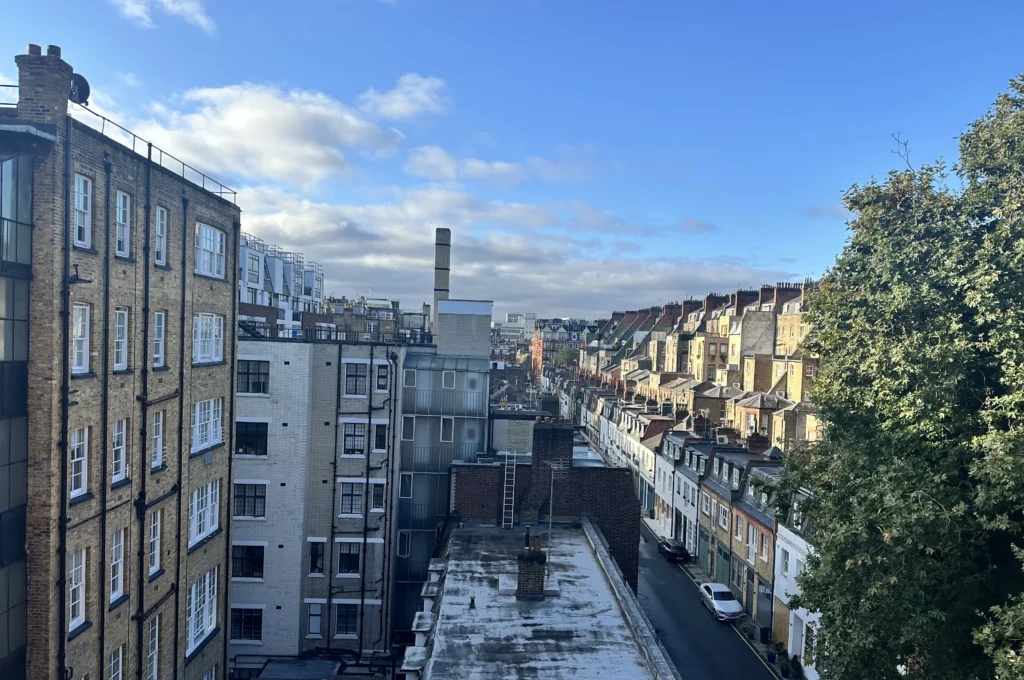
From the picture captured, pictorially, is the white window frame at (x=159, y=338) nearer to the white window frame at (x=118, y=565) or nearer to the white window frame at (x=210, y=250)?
the white window frame at (x=210, y=250)

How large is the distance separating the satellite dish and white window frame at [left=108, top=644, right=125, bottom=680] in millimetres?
12913

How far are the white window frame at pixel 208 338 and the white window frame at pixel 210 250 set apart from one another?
4.60 feet

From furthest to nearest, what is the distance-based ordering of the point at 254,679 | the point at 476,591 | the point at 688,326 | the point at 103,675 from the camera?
the point at 688,326 < the point at 254,679 < the point at 476,591 < the point at 103,675

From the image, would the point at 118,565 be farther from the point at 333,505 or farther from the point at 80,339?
the point at 333,505

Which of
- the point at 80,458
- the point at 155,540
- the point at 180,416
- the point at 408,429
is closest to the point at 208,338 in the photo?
the point at 180,416

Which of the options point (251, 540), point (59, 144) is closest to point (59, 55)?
point (59, 144)

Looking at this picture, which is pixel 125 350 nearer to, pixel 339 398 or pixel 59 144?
pixel 59 144

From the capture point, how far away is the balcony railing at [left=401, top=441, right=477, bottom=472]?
2895cm

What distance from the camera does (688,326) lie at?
93000 millimetres

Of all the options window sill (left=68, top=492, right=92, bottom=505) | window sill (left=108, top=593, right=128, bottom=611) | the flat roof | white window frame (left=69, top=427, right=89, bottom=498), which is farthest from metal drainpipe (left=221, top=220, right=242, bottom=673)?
window sill (left=68, top=492, right=92, bottom=505)

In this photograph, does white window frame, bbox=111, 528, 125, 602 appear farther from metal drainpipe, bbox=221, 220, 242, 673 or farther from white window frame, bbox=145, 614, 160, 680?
metal drainpipe, bbox=221, 220, 242, 673

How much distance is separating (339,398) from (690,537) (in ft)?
89.6

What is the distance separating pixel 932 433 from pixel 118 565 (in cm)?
1850

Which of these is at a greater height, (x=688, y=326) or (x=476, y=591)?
(x=688, y=326)
